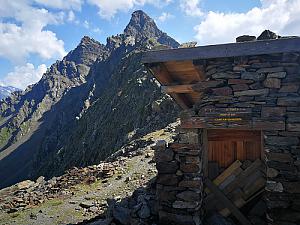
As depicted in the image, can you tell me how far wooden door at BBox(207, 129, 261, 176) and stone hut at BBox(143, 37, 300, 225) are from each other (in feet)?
0.07

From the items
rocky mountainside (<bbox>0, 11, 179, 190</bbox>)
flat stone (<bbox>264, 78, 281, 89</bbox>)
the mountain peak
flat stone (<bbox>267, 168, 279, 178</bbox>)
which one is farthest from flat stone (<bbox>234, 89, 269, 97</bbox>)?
the mountain peak

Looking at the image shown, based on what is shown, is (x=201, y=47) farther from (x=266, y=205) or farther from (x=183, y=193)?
(x=266, y=205)

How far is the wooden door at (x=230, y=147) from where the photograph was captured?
690cm

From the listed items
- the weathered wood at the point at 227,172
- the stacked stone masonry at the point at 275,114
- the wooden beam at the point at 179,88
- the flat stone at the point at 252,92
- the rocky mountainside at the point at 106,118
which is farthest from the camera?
the rocky mountainside at the point at 106,118

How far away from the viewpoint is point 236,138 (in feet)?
23.0

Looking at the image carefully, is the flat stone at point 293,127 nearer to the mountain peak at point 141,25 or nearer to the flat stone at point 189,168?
the flat stone at point 189,168

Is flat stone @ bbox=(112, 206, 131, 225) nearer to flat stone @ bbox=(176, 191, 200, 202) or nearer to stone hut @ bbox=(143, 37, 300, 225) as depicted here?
stone hut @ bbox=(143, 37, 300, 225)

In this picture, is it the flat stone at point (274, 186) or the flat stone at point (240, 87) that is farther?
the flat stone at point (240, 87)

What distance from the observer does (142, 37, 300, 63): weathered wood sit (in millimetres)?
5961

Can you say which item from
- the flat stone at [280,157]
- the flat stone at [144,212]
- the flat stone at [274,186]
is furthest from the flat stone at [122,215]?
the flat stone at [280,157]

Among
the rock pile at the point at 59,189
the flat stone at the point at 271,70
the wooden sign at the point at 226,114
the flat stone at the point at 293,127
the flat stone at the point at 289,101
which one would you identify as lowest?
the rock pile at the point at 59,189

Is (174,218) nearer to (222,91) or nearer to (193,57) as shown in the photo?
(222,91)

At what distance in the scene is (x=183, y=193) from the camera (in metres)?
6.76

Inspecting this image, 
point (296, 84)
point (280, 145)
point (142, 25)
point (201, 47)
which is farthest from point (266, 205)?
point (142, 25)
